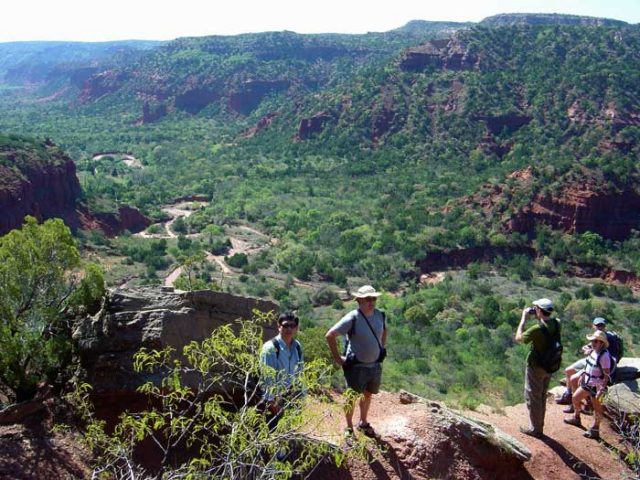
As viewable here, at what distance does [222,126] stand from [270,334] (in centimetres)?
10337

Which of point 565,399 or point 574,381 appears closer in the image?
point 574,381

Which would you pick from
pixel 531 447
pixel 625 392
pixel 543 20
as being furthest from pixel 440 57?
pixel 543 20

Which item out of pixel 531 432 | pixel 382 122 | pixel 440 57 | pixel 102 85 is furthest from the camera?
pixel 102 85

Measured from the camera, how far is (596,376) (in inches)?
301

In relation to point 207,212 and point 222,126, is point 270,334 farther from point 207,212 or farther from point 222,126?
point 222,126

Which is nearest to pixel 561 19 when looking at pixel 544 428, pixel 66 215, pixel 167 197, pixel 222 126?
pixel 222 126

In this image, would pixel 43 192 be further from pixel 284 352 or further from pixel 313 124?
pixel 313 124

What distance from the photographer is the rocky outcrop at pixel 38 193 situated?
36.2 meters

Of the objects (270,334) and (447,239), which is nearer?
(270,334)

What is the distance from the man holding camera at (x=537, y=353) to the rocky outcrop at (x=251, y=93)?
361ft

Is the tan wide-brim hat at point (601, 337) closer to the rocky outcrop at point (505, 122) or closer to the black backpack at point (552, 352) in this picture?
the black backpack at point (552, 352)

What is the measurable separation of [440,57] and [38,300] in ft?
248

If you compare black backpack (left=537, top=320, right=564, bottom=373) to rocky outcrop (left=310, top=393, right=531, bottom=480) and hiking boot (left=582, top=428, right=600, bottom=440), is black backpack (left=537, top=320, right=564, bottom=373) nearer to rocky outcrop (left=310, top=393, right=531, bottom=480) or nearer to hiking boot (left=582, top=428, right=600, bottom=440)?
rocky outcrop (left=310, top=393, right=531, bottom=480)

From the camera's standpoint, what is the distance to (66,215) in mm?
43000
